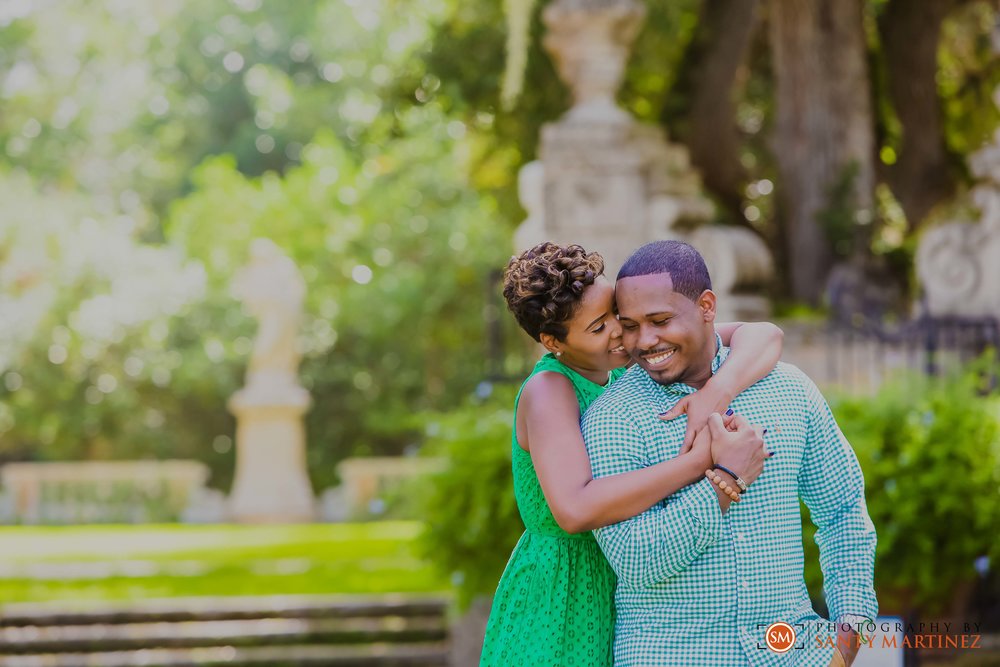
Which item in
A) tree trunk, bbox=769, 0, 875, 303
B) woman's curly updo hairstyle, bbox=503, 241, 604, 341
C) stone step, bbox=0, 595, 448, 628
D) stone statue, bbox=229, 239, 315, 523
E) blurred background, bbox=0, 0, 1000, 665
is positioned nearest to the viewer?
woman's curly updo hairstyle, bbox=503, 241, 604, 341

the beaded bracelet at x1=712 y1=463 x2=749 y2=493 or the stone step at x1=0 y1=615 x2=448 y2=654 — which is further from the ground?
the beaded bracelet at x1=712 y1=463 x2=749 y2=493

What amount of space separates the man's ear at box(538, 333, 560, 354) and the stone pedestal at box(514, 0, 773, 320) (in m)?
5.85

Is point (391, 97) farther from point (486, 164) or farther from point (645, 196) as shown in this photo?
point (645, 196)

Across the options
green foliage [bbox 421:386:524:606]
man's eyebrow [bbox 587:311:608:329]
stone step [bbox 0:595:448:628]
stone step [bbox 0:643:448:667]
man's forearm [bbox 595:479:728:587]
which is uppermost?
man's eyebrow [bbox 587:311:608:329]

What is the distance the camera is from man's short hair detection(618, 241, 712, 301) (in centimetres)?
283

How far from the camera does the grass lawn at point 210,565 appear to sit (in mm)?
10297

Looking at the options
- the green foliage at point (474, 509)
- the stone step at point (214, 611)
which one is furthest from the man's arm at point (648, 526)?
the stone step at point (214, 611)

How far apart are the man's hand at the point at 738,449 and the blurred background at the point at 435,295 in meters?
3.52

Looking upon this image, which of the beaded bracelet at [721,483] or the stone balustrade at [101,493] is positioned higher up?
the beaded bracelet at [721,483]

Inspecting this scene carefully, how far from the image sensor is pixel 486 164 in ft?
47.5

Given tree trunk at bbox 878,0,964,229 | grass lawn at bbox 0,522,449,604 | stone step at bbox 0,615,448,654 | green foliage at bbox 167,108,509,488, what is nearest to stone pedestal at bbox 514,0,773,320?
grass lawn at bbox 0,522,449,604

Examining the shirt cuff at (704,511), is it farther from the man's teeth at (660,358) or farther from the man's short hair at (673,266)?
the man's short hair at (673,266)

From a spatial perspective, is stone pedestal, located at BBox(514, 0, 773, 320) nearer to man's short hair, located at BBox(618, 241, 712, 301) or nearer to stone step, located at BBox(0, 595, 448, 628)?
stone step, located at BBox(0, 595, 448, 628)

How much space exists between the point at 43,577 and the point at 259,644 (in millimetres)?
2911
